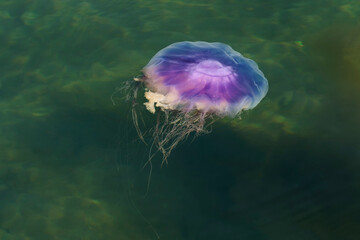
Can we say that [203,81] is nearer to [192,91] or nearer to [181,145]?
[192,91]

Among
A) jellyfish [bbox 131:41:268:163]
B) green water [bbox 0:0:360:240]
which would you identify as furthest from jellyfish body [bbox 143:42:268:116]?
green water [bbox 0:0:360:240]

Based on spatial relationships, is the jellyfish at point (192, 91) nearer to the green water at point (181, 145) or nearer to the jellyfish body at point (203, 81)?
the jellyfish body at point (203, 81)

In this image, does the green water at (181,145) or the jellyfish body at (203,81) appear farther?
the jellyfish body at (203,81)

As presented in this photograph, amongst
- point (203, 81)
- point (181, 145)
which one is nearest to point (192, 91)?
point (203, 81)

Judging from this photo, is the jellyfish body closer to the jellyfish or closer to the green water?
the jellyfish

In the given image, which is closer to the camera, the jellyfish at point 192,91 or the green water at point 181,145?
the green water at point 181,145

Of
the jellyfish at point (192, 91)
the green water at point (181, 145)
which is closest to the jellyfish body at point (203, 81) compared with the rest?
the jellyfish at point (192, 91)

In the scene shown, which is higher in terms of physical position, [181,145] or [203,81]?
[203,81]
